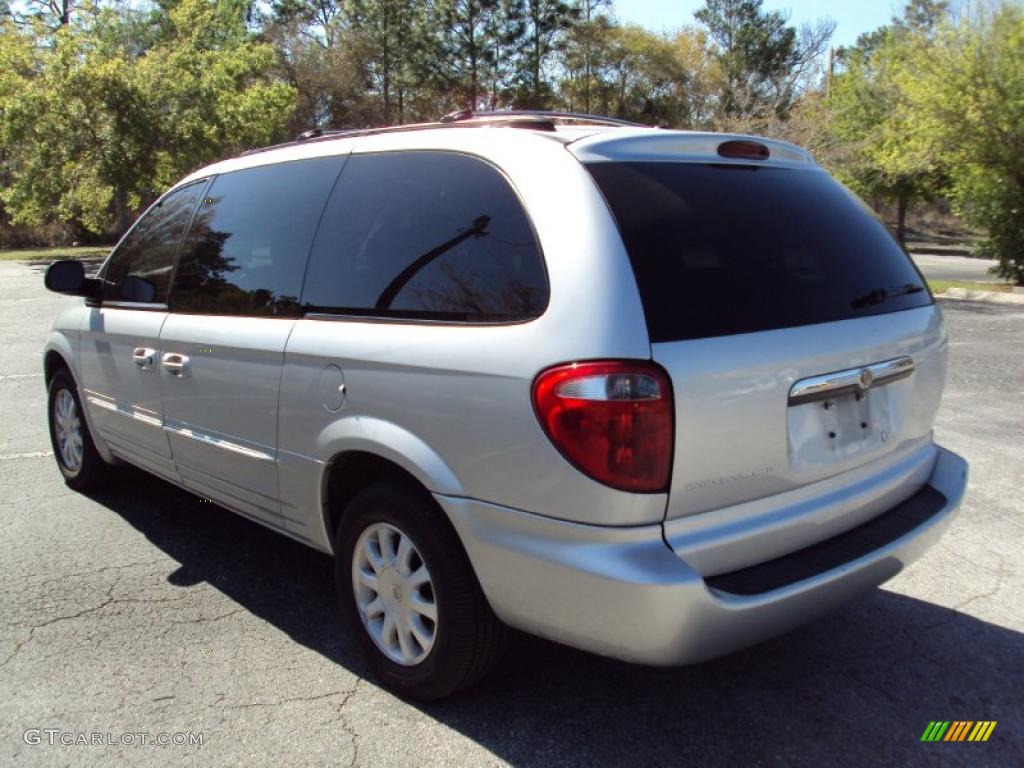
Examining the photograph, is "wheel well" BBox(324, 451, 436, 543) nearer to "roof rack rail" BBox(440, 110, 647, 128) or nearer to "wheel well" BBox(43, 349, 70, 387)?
"roof rack rail" BBox(440, 110, 647, 128)

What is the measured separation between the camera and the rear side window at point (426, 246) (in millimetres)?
2529

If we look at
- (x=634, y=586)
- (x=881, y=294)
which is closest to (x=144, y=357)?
(x=634, y=586)

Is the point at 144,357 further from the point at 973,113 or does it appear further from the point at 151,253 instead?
the point at 973,113

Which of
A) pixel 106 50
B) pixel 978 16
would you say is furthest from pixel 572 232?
pixel 106 50

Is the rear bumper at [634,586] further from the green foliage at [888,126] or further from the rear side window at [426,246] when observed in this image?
the green foliage at [888,126]

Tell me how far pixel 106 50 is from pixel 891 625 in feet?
96.4

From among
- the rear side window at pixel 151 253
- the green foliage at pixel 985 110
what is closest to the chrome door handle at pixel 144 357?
the rear side window at pixel 151 253

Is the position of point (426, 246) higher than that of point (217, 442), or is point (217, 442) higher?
A: point (426, 246)

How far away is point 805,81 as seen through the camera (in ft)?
165

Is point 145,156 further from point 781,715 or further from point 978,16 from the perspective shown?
point 781,715

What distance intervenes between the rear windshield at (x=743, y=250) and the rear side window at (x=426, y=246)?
1.04 feet

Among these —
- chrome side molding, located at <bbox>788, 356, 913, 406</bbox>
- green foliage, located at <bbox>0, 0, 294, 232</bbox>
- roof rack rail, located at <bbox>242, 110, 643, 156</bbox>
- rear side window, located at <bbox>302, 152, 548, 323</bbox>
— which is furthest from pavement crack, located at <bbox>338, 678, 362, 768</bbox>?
green foliage, located at <bbox>0, 0, 294, 232</bbox>

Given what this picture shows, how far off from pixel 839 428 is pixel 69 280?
12.5 feet

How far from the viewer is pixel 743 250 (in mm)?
2625
